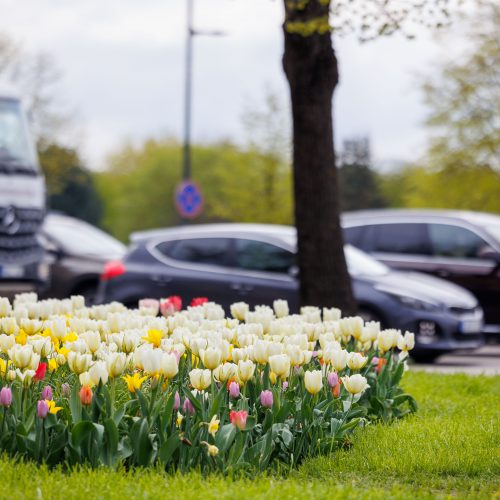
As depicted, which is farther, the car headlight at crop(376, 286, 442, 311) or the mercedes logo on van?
the mercedes logo on van

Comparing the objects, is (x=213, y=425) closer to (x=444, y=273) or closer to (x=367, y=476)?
(x=367, y=476)

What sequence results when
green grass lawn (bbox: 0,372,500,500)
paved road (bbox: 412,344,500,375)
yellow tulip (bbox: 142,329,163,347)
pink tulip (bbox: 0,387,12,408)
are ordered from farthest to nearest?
paved road (bbox: 412,344,500,375) < yellow tulip (bbox: 142,329,163,347) < pink tulip (bbox: 0,387,12,408) < green grass lawn (bbox: 0,372,500,500)

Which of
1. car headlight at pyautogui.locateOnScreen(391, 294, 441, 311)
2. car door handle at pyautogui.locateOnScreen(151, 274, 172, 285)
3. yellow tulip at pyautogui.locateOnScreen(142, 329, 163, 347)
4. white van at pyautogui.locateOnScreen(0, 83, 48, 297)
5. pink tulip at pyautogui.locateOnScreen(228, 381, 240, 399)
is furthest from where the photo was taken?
white van at pyautogui.locateOnScreen(0, 83, 48, 297)

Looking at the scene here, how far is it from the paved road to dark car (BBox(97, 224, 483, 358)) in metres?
0.30

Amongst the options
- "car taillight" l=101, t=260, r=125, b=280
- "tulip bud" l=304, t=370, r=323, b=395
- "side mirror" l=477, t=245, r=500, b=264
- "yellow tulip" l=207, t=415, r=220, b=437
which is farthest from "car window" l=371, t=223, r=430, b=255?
"yellow tulip" l=207, t=415, r=220, b=437

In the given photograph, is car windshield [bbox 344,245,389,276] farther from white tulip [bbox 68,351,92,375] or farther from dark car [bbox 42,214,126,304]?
white tulip [bbox 68,351,92,375]

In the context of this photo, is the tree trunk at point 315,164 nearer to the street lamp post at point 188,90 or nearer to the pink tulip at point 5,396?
the pink tulip at point 5,396

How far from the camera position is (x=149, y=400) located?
572 centimetres

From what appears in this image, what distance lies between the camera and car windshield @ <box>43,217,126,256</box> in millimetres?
18469

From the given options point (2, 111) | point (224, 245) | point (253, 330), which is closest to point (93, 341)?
point (253, 330)

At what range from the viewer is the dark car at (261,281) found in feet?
45.3

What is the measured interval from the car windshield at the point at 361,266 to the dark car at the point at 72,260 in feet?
14.9

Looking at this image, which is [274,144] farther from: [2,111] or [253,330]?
[253,330]

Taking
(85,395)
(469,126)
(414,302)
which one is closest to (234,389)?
(85,395)
